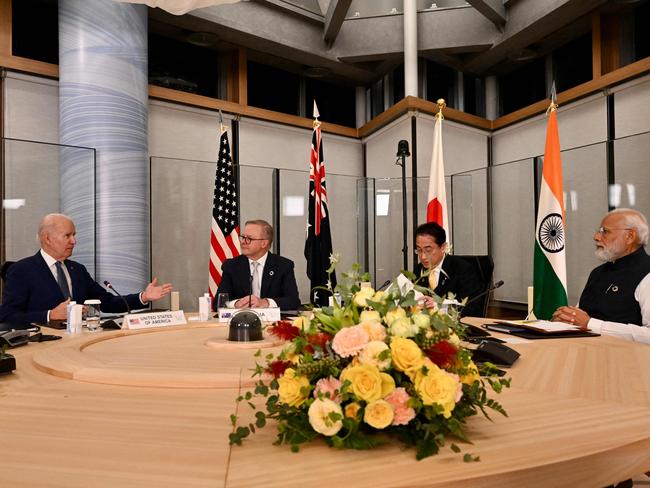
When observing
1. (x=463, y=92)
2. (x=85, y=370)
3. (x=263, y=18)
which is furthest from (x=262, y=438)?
(x=463, y=92)

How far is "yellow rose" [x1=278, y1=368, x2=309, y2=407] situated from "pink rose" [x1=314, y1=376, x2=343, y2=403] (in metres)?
0.02

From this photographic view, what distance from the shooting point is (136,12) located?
16.4 feet

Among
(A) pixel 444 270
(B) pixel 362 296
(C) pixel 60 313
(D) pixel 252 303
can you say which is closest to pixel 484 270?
(A) pixel 444 270

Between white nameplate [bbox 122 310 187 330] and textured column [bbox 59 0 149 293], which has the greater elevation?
textured column [bbox 59 0 149 293]

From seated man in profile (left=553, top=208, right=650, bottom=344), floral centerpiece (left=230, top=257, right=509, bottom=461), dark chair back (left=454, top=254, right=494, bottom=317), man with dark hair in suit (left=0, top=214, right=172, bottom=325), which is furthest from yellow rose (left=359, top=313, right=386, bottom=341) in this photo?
dark chair back (left=454, top=254, right=494, bottom=317)

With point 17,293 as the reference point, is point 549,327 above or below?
below

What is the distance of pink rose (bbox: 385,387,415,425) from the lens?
0.89 meters

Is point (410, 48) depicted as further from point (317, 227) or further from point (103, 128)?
point (103, 128)

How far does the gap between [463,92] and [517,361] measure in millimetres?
6376

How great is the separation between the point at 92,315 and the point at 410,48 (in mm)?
Result: 5466

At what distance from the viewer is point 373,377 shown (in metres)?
0.88

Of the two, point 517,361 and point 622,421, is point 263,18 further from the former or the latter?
point 622,421

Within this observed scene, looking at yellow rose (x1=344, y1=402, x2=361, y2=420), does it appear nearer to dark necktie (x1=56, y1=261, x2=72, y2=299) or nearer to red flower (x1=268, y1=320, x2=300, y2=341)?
red flower (x1=268, y1=320, x2=300, y2=341)

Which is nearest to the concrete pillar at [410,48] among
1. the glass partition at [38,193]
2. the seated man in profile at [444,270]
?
the seated man in profile at [444,270]
